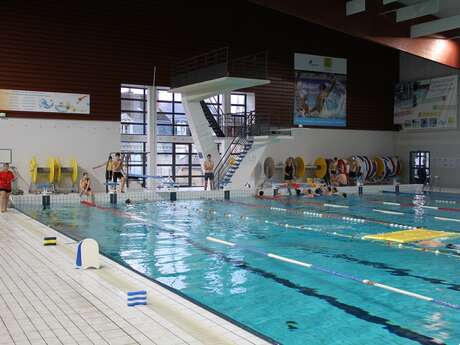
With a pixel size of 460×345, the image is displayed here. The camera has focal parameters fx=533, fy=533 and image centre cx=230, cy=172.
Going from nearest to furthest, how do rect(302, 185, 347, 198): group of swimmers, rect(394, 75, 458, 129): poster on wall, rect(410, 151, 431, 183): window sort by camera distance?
rect(302, 185, 347, 198): group of swimmers
rect(394, 75, 458, 129): poster on wall
rect(410, 151, 431, 183): window

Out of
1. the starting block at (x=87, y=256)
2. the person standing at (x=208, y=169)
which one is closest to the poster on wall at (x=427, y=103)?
the person standing at (x=208, y=169)

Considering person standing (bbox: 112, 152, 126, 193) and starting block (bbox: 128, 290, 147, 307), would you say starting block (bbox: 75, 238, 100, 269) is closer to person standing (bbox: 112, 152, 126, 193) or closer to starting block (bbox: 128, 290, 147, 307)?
starting block (bbox: 128, 290, 147, 307)

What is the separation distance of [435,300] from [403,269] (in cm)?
156

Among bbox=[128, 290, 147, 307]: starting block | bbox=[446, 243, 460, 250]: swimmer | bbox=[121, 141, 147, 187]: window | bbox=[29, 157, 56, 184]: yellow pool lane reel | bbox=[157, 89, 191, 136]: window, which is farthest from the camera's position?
bbox=[157, 89, 191, 136]: window

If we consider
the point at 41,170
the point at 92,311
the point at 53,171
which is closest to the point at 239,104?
the point at 53,171

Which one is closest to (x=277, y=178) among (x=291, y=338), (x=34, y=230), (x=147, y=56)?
(x=147, y=56)

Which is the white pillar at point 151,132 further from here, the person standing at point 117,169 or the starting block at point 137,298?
the starting block at point 137,298

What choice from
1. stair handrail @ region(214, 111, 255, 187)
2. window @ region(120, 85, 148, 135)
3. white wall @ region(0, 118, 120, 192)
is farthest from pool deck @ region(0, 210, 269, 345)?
window @ region(120, 85, 148, 135)

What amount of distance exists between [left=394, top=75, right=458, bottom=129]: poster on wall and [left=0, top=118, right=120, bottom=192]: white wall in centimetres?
1417

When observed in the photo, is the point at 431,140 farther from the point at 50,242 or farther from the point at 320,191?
the point at 50,242

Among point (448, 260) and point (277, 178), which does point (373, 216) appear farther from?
point (277, 178)

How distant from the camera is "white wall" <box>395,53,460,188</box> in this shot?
23.5 m

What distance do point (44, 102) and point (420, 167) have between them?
56.5 ft

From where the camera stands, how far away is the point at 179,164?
75.0 feet
